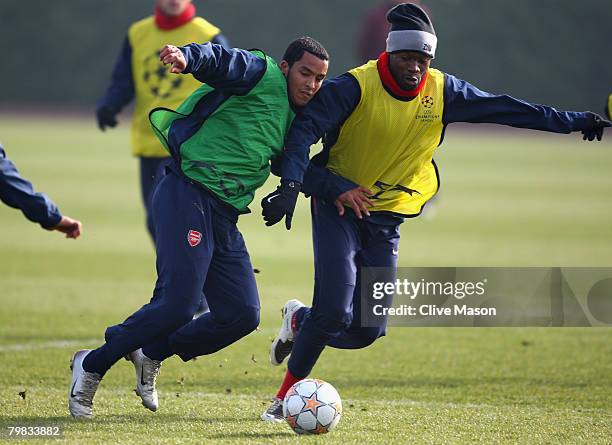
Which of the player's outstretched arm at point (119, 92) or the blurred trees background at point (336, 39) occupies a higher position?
the blurred trees background at point (336, 39)

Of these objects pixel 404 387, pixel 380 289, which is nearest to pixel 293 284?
pixel 404 387

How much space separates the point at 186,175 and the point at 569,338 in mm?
4780

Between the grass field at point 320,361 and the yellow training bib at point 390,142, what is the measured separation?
128cm

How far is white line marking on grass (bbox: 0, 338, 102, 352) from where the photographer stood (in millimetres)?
8539

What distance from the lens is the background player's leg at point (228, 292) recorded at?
6262 millimetres

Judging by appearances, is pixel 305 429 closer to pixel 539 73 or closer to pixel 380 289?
pixel 380 289

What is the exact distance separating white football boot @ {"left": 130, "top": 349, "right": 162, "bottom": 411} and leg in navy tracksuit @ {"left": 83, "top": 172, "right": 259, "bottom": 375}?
126 mm

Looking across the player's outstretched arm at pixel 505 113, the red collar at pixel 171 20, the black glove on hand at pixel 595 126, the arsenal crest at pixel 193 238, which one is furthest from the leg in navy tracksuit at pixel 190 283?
the red collar at pixel 171 20

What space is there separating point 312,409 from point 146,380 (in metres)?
1.09

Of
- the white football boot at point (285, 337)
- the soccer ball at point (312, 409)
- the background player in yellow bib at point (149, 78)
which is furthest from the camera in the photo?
the background player in yellow bib at point (149, 78)

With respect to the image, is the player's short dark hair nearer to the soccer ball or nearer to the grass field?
the soccer ball

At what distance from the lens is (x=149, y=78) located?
9.95m

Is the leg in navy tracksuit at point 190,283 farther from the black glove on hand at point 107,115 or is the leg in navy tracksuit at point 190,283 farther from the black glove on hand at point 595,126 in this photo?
the black glove on hand at point 107,115

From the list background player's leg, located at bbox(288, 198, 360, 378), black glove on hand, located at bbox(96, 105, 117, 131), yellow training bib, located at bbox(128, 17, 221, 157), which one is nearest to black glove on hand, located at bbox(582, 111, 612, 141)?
background player's leg, located at bbox(288, 198, 360, 378)
